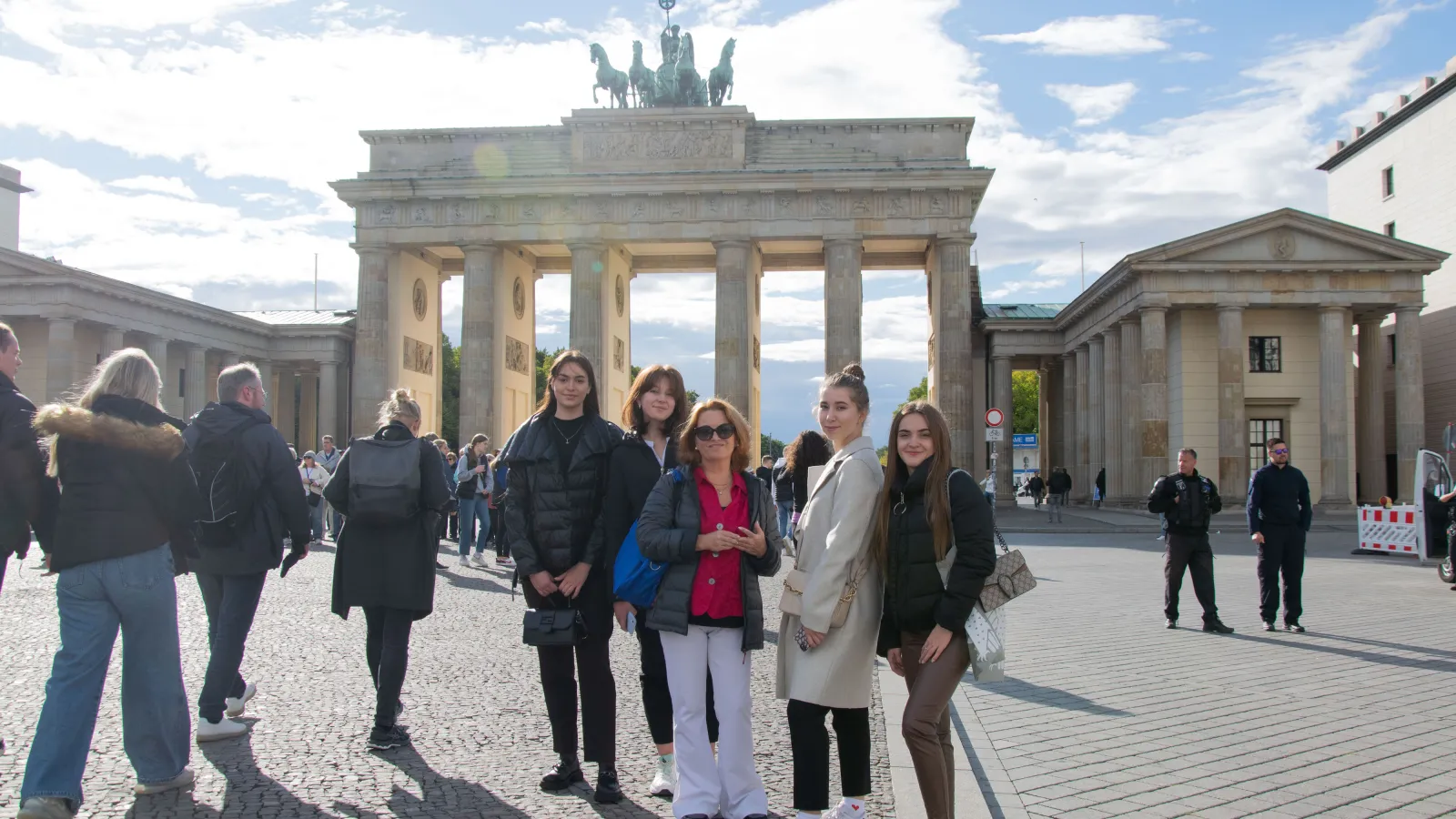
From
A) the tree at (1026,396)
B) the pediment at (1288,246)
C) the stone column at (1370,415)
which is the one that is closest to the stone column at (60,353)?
the pediment at (1288,246)

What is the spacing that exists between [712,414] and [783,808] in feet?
6.22

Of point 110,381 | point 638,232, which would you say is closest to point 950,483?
point 110,381

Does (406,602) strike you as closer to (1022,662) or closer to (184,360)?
(1022,662)

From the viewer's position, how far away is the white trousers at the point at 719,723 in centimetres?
544

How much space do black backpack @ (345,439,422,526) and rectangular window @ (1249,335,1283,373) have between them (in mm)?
37855

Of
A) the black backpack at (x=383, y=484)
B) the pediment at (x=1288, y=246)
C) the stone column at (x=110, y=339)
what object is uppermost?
the pediment at (x=1288, y=246)

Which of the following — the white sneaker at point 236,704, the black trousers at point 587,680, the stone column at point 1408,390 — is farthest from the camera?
the stone column at point 1408,390

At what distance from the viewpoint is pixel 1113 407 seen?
4306cm

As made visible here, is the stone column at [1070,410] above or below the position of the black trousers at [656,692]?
above

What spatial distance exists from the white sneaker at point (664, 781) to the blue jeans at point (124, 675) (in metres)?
2.31

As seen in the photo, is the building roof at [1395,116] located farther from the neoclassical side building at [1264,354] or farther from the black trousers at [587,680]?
the black trousers at [587,680]

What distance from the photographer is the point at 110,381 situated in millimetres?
5883

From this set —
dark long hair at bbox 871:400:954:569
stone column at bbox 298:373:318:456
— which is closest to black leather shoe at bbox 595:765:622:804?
dark long hair at bbox 871:400:954:569

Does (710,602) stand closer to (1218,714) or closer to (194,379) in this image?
(1218,714)
